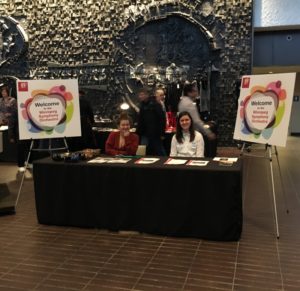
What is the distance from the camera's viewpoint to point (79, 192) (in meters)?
4.08

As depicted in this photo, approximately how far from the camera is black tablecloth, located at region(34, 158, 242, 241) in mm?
3678

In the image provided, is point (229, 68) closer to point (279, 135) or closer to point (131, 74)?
point (131, 74)

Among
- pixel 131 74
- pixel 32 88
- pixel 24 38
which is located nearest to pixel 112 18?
pixel 131 74

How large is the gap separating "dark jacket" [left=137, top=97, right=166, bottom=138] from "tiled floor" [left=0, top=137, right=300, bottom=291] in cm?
215

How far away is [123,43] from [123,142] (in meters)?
5.76

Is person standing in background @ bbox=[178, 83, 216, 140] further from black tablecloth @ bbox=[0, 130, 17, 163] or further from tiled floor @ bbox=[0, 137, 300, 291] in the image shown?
black tablecloth @ bbox=[0, 130, 17, 163]

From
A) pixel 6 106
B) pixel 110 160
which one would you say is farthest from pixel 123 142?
pixel 6 106

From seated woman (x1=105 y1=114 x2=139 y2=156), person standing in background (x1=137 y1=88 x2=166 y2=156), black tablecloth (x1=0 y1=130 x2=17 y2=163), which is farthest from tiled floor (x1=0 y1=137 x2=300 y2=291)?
black tablecloth (x1=0 y1=130 x2=17 y2=163)

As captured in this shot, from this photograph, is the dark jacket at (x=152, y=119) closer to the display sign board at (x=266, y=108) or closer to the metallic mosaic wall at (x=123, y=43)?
the display sign board at (x=266, y=108)

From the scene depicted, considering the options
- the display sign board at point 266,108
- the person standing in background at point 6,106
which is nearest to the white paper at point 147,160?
the display sign board at point 266,108

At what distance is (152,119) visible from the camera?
614 centimetres

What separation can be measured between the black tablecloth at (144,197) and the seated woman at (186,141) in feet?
1.74

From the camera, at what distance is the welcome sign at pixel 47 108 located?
15.6ft

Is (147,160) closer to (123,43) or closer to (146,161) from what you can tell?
(146,161)
